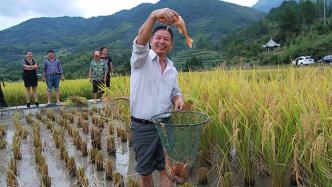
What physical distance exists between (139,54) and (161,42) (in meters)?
0.19

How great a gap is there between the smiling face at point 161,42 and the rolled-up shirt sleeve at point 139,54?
0.37 ft

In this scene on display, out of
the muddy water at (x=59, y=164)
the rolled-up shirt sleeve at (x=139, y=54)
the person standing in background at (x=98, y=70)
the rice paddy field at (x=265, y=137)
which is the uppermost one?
the rolled-up shirt sleeve at (x=139, y=54)

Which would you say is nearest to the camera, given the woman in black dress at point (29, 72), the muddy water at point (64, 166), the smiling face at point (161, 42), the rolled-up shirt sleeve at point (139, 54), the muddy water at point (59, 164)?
the rolled-up shirt sleeve at point (139, 54)

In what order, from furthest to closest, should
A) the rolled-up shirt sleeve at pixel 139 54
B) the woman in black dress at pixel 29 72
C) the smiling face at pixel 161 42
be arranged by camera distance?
1. the woman in black dress at pixel 29 72
2. the smiling face at pixel 161 42
3. the rolled-up shirt sleeve at pixel 139 54

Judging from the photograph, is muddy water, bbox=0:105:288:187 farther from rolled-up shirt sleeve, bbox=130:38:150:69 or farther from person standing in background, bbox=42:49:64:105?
person standing in background, bbox=42:49:64:105

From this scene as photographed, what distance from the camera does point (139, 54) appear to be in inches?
103

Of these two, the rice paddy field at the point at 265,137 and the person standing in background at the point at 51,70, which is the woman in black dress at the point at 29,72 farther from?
the rice paddy field at the point at 265,137

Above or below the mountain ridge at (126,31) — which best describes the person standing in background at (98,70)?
below

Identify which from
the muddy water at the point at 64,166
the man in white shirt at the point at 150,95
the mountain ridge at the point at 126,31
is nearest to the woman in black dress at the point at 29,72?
the muddy water at the point at 64,166

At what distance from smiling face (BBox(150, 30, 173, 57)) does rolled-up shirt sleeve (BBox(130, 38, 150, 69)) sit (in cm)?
11

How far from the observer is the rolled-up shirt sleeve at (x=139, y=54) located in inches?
102

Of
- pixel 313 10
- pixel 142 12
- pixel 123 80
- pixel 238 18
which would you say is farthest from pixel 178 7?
pixel 123 80

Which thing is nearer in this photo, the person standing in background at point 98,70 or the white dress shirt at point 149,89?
the white dress shirt at point 149,89

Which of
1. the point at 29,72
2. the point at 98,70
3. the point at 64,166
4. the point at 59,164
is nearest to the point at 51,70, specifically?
the point at 29,72
